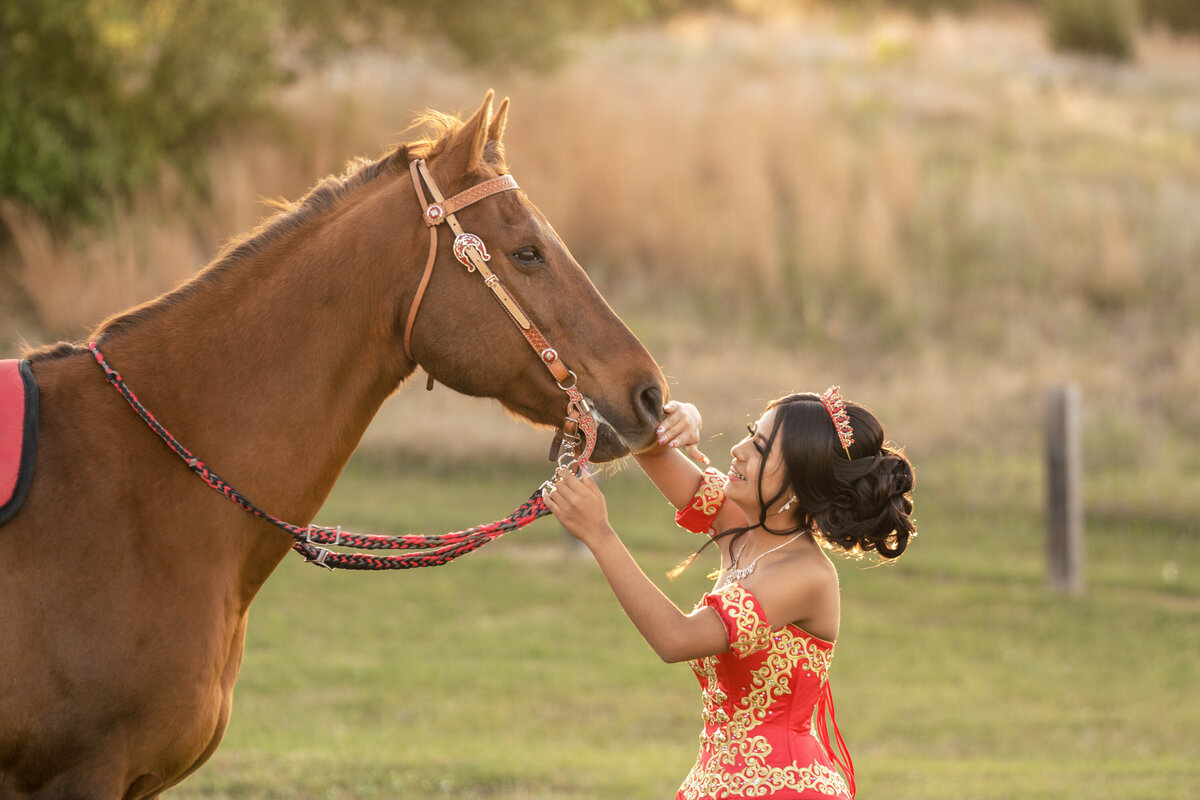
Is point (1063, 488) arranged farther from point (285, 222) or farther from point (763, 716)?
point (285, 222)

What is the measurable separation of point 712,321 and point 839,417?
40.4 feet

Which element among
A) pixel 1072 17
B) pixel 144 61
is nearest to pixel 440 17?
pixel 144 61

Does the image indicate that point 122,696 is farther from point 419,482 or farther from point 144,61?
point 144,61

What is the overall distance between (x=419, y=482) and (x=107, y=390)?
924cm

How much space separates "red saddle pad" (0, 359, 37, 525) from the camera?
8.04 feet

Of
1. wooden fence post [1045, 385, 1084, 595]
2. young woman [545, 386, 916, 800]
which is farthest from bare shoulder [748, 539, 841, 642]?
wooden fence post [1045, 385, 1084, 595]

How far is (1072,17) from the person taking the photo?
2592cm

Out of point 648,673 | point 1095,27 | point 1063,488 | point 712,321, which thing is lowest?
point 648,673

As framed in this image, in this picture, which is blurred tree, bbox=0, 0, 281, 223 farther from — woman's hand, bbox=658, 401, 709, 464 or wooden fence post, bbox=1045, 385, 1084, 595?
woman's hand, bbox=658, 401, 709, 464

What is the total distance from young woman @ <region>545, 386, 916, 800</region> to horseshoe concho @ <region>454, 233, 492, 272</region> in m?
0.54

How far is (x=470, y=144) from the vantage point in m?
2.78

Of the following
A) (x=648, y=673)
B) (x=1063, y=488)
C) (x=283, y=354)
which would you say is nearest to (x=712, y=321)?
(x=1063, y=488)

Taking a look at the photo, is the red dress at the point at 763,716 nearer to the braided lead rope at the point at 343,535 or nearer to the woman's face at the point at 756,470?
the woman's face at the point at 756,470

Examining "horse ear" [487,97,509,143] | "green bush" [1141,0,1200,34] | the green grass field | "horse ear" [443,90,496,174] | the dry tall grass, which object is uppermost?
"green bush" [1141,0,1200,34]
